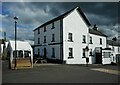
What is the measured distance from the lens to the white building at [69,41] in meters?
30.5

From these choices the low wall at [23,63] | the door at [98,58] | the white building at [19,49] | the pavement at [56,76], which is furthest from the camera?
the door at [98,58]

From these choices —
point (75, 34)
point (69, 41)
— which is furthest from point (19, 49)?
point (75, 34)

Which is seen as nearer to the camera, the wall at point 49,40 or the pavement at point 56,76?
the pavement at point 56,76

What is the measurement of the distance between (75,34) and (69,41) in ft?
7.57

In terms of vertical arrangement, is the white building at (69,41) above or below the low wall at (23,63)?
above

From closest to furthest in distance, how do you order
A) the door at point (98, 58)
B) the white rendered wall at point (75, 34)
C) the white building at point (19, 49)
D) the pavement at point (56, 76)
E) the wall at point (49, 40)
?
1. the pavement at point (56, 76)
2. the white building at point (19, 49)
3. the white rendered wall at point (75, 34)
4. the wall at point (49, 40)
5. the door at point (98, 58)

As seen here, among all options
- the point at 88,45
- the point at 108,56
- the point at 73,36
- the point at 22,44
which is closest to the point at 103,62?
the point at 108,56

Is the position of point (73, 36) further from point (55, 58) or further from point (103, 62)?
point (103, 62)

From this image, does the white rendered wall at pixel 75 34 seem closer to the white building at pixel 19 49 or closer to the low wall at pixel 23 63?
the white building at pixel 19 49

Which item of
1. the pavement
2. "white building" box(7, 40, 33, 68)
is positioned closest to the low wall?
"white building" box(7, 40, 33, 68)

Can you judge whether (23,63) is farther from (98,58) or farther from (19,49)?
(98,58)

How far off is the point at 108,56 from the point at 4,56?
80.5ft

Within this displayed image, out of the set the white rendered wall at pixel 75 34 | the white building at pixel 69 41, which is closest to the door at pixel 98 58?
the white building at pixel 69 41

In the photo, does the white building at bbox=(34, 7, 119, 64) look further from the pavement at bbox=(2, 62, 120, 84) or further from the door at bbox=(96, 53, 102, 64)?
the pavement at bbox=(2, 62, 120, 84)
